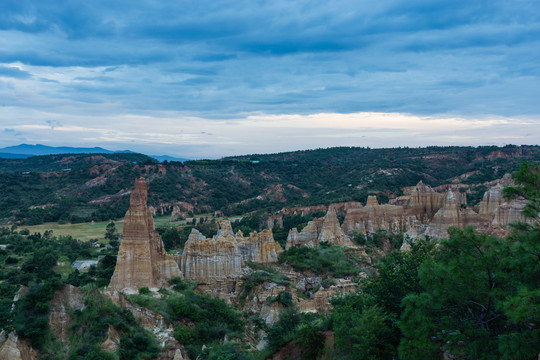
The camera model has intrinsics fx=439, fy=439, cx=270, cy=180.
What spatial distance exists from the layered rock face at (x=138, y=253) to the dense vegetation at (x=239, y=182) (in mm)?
54151

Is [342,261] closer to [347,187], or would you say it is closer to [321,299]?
[321,299]

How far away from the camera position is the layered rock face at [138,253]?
28328 millimetres

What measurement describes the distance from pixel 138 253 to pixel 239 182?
95025mm

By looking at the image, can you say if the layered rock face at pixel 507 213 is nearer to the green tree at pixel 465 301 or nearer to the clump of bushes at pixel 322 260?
the clump of bushes at pixel 322 260

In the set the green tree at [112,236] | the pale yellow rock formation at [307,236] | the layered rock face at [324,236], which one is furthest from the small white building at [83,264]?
the layered rock face at [324,236]

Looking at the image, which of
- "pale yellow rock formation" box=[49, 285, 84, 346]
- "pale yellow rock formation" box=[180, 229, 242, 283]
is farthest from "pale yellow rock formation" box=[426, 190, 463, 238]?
"pale yellow rock formation" box=[49, 285, 84, 346]

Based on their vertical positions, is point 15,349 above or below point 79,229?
above

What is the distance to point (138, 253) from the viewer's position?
2862cm

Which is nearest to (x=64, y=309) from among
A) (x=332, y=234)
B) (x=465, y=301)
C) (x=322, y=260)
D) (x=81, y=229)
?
(x=465, y=301)

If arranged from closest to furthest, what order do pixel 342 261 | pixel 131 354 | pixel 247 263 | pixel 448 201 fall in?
pixel 131 354, pixel 247 263, pixel 342 261, pixel 448 201

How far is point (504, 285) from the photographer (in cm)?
1241

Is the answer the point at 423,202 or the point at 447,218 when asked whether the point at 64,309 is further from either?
the point at 423,202

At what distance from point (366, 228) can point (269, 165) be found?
95909mm

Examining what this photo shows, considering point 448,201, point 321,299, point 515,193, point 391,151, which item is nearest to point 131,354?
point 321,299
